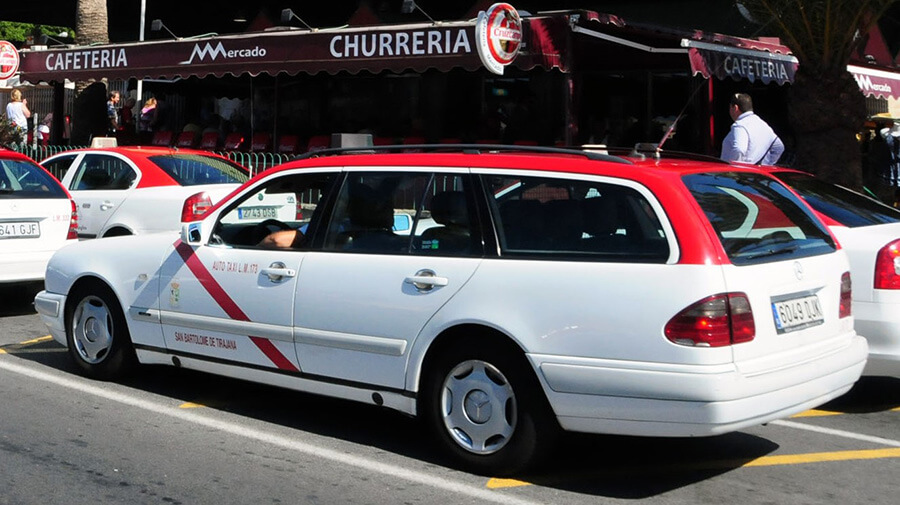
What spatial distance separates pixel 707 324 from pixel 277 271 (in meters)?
2.48

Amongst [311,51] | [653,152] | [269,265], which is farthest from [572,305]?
[311,51]

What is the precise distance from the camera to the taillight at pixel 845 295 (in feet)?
18.6

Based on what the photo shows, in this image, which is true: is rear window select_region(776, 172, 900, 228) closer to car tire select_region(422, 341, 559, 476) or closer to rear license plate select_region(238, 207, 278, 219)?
car tire select_region(422, 341, 559, 476)

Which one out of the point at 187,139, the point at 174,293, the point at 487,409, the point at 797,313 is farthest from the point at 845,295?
the point at 187,139

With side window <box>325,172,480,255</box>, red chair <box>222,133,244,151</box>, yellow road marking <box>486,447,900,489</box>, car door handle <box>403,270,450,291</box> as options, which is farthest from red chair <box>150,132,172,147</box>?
yellow road marking <box>486,447,900,489</box>

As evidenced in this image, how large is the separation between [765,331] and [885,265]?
2.10m

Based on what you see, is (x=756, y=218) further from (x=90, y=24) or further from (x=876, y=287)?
(x=90, y=24)

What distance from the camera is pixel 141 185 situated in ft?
39.5

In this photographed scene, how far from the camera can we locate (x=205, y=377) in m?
7.68

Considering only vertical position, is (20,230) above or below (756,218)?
below

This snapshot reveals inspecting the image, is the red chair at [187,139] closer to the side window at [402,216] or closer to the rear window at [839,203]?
the rear window at [839,203]

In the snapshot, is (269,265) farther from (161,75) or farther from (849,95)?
(161,75)

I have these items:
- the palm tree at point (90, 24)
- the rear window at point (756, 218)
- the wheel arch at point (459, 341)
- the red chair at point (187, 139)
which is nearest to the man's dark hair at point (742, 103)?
the rear window at point (756, 218)

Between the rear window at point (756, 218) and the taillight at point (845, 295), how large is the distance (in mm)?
174
